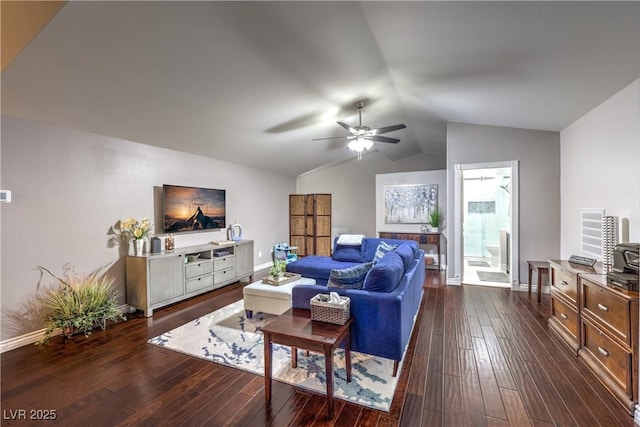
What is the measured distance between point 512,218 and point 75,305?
6350 mm

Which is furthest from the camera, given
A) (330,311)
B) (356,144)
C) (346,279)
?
(356,144)

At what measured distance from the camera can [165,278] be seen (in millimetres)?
3893

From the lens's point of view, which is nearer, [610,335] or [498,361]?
[610,335]

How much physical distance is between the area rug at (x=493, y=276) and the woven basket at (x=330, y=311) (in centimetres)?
450

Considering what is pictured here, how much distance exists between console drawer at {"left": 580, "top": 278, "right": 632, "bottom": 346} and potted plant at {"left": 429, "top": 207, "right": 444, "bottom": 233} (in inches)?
154

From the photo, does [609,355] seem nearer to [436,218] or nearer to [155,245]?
[436,218]

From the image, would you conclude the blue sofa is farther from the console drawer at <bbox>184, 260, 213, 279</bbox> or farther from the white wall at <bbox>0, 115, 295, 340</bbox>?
the white wall at <bbox>0, 115, 295, 340</bbox>

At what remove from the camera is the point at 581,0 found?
1.77 metres

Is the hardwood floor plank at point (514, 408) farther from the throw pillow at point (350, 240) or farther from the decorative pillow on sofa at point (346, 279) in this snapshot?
the throw pillow at point (350, 240)

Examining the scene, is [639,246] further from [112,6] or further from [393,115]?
[112,6]

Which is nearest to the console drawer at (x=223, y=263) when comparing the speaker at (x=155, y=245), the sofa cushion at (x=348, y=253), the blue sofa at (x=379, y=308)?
the speaker at (x=155, y=245)

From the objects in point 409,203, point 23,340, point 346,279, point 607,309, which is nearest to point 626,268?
point 607,309

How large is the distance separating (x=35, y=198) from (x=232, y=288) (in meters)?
2.90

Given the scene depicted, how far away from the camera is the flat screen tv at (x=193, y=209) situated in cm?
441
